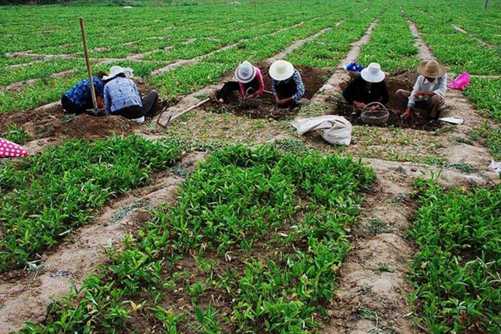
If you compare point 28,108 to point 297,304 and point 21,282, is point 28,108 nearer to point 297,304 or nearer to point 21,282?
point 21,282

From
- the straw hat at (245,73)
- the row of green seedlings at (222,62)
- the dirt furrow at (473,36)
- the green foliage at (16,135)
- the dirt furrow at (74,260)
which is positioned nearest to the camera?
the dirt furrow at (74,260)

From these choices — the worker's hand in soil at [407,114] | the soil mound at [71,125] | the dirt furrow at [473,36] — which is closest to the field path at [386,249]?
the worker's hand in soil at [407,114]

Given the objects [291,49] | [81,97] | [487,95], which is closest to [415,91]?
[487,95]

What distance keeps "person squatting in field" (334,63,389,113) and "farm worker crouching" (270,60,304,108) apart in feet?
2.68

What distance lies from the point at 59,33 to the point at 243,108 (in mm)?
13817

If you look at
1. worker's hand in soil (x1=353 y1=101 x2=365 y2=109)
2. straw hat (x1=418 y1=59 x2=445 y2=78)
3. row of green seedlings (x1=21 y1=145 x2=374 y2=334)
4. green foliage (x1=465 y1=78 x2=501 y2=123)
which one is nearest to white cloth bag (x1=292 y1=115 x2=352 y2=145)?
row of green seedlings (x1=21 y1=145 x2=374 y2=334)

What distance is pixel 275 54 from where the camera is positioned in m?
12.3

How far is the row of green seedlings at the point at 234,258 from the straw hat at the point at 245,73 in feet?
9.34

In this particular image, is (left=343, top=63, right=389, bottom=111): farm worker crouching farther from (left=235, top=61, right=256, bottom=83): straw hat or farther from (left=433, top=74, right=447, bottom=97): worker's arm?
(left=235, top=61, right=256, bottom=83): straw hat

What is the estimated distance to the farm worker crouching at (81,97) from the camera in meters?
6.79

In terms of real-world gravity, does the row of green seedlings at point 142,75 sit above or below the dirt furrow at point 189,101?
above

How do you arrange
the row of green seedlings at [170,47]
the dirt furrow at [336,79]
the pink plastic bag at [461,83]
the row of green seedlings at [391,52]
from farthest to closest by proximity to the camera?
the row of green seedlings at [170,47]
the row of green seedlings at [391,52]
the pink plastic bag at [461,83]
the dirt furrow at [336,79]

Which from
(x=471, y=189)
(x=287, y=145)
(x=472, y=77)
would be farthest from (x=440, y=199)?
(x=472, y=77)

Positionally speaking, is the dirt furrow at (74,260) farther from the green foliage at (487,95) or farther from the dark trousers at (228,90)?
the green foliage at (487,95)
